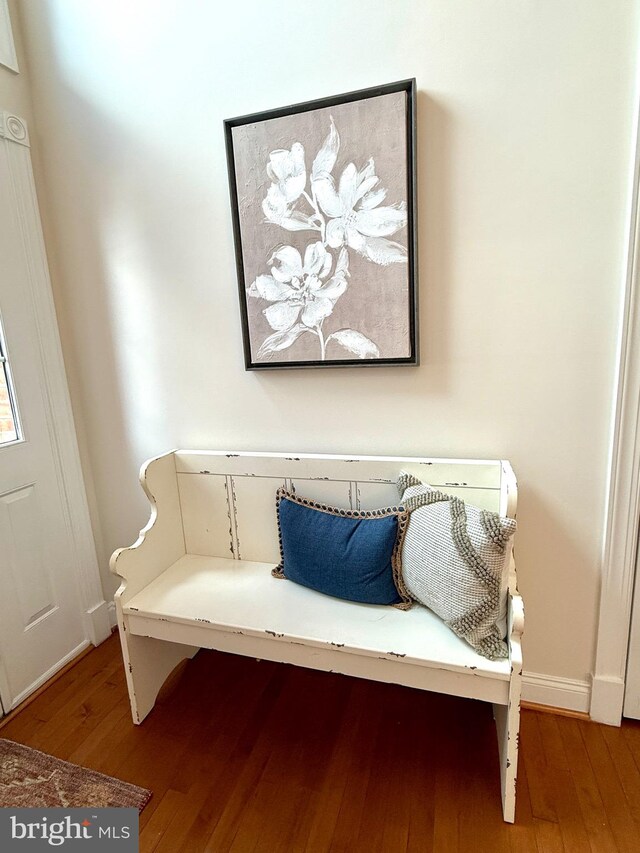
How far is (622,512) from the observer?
4.58ft

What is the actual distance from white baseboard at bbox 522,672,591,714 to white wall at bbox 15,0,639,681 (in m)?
0.03

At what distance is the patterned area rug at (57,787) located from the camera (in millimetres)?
1325

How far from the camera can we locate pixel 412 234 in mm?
1415

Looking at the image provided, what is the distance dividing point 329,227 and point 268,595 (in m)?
1.21

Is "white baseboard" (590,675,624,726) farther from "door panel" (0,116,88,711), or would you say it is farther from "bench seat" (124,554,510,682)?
"door panel" (0,116,88,711)

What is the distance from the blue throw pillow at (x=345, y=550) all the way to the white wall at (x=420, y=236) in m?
0.26

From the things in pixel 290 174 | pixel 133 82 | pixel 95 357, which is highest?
pixel 133 82

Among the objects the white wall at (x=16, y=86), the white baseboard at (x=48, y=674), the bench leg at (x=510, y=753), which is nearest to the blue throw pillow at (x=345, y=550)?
the bench leg at (x=510, y=753)

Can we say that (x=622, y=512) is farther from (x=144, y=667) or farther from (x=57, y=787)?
(x=57, y=787)

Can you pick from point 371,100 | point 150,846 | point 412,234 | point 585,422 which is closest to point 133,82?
point 371,100

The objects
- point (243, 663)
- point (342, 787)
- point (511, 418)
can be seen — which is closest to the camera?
point (342, 787)

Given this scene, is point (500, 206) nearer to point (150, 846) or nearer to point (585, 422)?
point (585, 422)

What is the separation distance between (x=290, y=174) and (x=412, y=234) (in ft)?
1.46

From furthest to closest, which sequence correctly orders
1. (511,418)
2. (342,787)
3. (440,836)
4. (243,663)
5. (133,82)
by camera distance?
1. (243,663)
2. (133,82)
3. (511,418)
4. (342,787)
5. (440,836)
